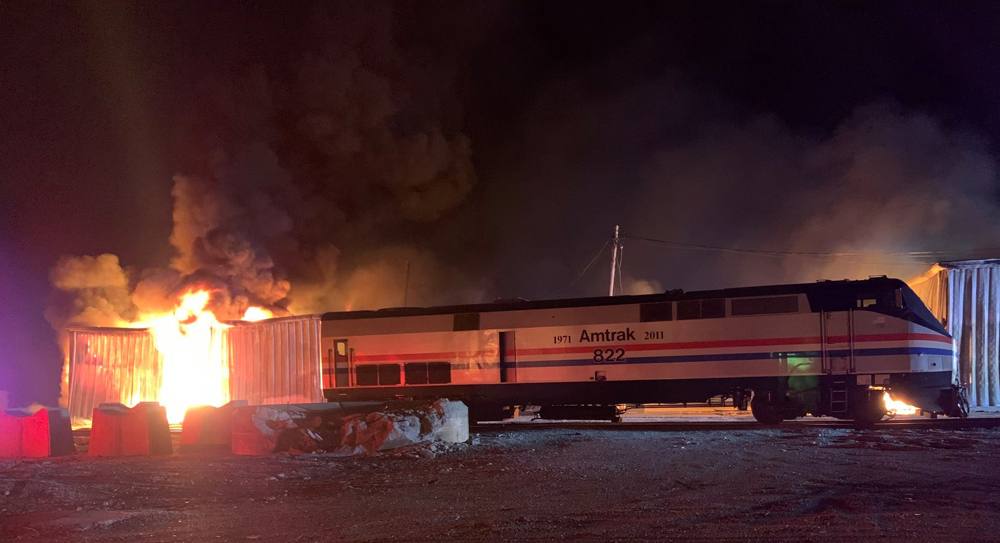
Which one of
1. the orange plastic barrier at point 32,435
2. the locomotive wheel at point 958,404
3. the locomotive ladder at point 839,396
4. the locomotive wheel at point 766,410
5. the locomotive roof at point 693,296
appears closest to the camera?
the orange plastic barrier at point 32,435

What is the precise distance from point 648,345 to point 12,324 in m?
33.0

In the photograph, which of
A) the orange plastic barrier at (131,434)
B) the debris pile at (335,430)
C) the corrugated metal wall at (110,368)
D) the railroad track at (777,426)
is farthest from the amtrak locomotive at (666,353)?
the corrugated metal wall at (110,368)

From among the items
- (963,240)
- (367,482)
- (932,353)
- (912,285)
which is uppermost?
(963,240)

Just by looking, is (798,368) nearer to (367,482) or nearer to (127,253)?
(367,482)

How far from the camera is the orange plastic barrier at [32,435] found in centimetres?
1399

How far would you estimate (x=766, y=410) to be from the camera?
1698 cm

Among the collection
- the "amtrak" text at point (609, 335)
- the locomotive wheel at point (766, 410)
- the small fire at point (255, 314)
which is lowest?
the locomotive wheel at point (766, 410)

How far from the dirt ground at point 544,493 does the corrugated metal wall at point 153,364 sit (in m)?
10.4

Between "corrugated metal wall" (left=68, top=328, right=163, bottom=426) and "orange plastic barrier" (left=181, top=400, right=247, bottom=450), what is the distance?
12.4 metres

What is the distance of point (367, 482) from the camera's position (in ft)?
33.7

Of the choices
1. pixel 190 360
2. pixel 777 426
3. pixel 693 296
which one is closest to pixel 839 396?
pixel 777 426

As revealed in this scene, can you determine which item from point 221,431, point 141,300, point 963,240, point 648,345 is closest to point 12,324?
point 141,300

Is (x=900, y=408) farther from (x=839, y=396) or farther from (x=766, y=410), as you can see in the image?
(x=766, y=410)

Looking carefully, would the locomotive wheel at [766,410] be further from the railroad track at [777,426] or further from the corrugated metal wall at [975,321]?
the corrugated metal wall at [975,321]
